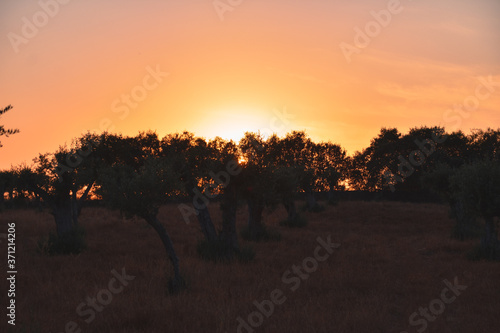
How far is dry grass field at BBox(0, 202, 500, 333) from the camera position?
1253cm

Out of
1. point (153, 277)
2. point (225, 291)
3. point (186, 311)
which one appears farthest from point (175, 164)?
point (186, 311)

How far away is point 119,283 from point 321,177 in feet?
150

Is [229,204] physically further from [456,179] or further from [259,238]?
[456,179]

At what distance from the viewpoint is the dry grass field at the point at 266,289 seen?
1253 centimetres

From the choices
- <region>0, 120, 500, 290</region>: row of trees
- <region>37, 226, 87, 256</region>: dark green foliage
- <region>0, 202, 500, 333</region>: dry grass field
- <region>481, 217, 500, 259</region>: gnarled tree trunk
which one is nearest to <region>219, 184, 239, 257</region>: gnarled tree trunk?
<region>0, 120, 500, 290</region>: row of trees

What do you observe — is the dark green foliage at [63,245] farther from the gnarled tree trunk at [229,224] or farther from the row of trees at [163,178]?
the gnarled tree trunk at [229,224]

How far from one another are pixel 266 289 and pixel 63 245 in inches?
547

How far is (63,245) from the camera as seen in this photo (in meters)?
23.9

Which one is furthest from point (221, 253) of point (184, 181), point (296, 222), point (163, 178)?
point (296, 222)

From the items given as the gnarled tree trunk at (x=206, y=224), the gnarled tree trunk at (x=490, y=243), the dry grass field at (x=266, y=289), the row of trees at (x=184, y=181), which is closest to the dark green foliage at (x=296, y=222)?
the row of trees at (x=184, y=181)

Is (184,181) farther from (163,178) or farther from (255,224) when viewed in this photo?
(255,224)

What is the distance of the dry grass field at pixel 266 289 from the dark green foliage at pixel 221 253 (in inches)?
27.1

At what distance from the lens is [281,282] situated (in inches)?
694

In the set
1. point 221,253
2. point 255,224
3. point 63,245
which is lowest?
point 221,253
